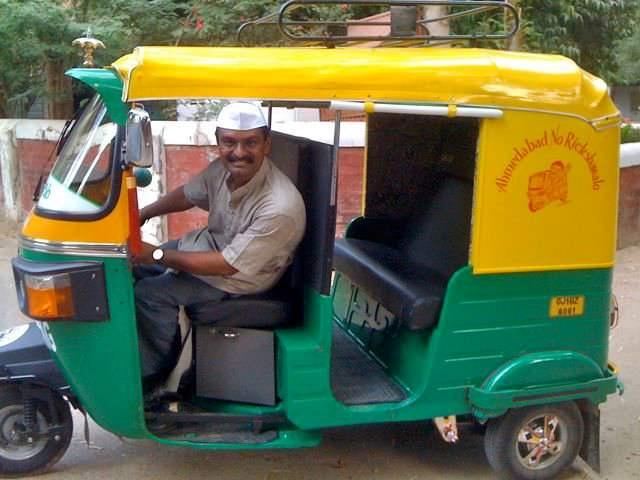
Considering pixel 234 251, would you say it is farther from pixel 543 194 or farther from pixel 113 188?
pixel 543 194

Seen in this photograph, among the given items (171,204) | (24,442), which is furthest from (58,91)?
(24,442)

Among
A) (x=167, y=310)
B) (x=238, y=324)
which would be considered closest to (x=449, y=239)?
(x=238, y=324)

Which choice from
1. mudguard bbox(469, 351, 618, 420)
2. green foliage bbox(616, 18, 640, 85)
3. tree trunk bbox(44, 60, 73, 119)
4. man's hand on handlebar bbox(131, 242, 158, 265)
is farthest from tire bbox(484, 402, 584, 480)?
green foliage bbox(616, 18, 640, 85)

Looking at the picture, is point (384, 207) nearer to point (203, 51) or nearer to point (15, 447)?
point (203, 51)

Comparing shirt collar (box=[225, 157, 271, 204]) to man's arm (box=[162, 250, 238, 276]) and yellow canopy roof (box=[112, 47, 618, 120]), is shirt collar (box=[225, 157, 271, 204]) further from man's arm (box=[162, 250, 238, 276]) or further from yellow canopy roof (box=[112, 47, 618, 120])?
yellow canopy roof (box=[112, 47, 618, 120])

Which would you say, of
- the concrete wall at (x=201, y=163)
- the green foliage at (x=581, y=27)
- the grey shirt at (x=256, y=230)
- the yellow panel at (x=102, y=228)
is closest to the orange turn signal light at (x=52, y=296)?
the yellow panel at (x=102, y=228)

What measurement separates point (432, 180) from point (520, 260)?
40.3 inches

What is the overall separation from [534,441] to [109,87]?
250cm

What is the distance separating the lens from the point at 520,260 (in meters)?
3.90

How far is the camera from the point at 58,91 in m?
10.3

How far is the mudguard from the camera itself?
3.98 metres

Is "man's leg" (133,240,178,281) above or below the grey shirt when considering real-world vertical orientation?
below

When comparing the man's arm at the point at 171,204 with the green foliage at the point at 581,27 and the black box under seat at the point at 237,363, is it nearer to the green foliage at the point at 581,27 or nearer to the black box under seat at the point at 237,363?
the black box under seat at the point at 237,363

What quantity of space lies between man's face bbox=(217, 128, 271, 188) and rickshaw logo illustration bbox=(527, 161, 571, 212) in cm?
117
